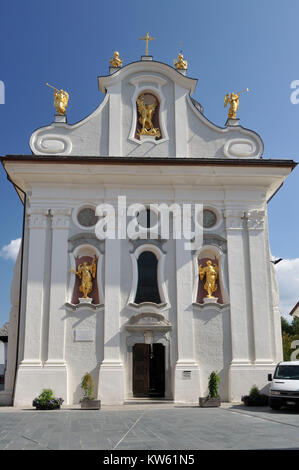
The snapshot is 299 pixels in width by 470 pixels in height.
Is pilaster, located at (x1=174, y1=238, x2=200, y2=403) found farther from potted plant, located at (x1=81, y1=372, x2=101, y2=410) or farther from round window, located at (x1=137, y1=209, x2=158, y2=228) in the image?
potted plant, located at (x1=81, y1=372, x2=101, y2=410)

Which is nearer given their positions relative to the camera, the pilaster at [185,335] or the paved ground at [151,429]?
the paved ground at [151,429]

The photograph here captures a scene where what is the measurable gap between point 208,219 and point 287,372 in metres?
6.92

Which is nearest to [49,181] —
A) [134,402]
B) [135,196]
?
[135,196]

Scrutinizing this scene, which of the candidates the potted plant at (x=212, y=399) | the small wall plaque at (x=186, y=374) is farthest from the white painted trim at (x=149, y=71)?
the potted plant at (x=212, y=399)

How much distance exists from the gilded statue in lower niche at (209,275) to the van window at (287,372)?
155 inches

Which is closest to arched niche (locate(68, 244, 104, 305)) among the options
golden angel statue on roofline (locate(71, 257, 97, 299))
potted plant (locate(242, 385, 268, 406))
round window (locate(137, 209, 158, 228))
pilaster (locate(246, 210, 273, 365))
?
golden angel statue on roofline (locate(71, 257, 97, 299))

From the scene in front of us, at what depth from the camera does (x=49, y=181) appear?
2005 cm

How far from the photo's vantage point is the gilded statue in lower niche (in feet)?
64.5

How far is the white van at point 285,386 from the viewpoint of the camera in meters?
15.5

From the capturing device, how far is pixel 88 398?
1662 cm

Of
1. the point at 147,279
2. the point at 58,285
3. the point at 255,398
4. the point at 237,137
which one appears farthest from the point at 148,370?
the point at 237,137

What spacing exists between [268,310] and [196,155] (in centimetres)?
711

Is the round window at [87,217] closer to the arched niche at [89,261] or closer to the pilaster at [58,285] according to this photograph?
the pilaster at [58,285]

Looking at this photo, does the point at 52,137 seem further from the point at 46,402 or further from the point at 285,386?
the point at 285,386
